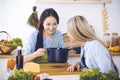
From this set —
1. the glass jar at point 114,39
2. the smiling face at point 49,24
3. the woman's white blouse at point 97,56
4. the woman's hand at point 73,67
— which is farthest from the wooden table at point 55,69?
the glass jar at point 114,39

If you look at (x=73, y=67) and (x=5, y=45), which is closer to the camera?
(x=73, y=67)

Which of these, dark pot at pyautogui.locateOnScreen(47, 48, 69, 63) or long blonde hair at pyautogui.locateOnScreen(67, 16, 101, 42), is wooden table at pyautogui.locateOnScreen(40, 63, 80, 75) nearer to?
dark pot at pyautogui.locateOnScreen(47, 48, 69, 63)

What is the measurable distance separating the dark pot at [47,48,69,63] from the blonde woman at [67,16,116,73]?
107 mm

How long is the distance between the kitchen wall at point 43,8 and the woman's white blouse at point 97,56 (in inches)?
17.3

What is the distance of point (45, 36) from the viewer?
2.01 m

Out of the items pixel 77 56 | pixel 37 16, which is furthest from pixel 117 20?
pixel 37 16

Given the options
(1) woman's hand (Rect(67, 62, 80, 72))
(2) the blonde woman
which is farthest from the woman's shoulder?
(1) woman's hand (Rect(67, 62, 80, 72))

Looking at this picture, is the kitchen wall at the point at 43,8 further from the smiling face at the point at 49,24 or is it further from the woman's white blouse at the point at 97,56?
the woman's white blouse at the point at 97,56

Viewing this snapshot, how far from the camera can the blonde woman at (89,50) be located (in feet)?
5.13

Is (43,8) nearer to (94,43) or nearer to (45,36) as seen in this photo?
(45,36)

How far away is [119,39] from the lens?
6.79ft

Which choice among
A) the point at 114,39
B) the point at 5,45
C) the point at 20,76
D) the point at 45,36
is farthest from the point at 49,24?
the point at 20,76

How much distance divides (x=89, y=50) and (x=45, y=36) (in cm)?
50

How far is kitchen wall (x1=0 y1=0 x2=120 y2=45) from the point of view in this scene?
1918mm
